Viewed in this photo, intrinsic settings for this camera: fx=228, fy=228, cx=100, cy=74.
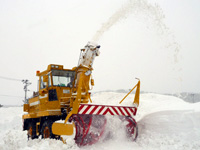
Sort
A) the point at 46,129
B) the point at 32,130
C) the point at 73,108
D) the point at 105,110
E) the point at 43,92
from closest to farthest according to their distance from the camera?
the point at 73,108
the point at 105,110
the point at 46,129
the point at 43,92
the point at 32,130

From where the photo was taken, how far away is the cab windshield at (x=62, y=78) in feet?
28.3

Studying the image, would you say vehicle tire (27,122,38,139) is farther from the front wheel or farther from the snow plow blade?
the snow plow blade

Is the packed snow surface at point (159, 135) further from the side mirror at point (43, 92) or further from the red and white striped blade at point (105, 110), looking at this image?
the side mirror at point (43, 92)

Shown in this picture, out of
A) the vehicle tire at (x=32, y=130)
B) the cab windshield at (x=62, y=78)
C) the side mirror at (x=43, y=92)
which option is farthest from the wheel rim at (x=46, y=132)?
the cab windshield at (x=62, y=78)

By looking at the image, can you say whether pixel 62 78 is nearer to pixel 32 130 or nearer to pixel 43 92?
pixel 43 92

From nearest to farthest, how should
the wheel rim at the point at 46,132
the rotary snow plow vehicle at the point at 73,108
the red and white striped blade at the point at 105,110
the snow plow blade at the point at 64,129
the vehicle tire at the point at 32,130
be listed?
1. the snow plow blade at the point at 64,129
2. the rotary snow plow vehicle at the point at 73,108
3. the red and white striped blade at the point at 105,110
4. the wheel rim at the point at 46,132
5. the vehicle tire at the point at 32,130

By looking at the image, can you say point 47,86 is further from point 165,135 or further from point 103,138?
point 165,135

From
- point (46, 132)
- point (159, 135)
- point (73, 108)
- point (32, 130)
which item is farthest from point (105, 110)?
point (32, 130)

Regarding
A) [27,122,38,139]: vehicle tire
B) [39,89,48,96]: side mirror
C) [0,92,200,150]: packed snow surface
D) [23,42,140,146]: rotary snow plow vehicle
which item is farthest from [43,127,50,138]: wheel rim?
[27,122,38,139]: vehicle tire

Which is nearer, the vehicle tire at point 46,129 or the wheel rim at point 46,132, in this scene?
the vehicle tire at point 46,129

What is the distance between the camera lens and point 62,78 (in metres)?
8.80

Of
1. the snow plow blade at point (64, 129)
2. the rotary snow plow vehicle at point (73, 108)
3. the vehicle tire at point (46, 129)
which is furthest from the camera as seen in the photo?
the vehicle tire at point (46, 129)

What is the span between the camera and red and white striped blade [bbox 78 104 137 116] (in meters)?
7.03

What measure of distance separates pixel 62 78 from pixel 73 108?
229 cm
